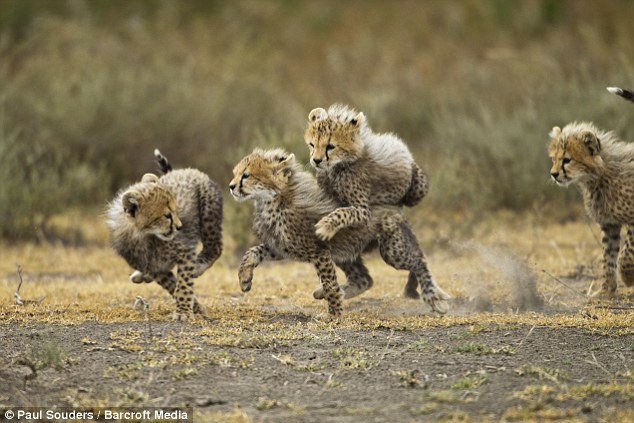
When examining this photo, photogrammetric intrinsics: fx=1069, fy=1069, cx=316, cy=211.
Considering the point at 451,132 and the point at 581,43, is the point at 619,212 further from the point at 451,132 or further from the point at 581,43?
the point at 581,43

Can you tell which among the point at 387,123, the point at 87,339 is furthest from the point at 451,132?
the point at 87,339

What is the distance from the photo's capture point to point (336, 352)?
5.12m

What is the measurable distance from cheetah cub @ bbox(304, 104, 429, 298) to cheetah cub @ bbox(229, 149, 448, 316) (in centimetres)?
9

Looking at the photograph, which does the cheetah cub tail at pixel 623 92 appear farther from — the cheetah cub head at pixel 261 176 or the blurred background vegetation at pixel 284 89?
the blurred background vegetation at pixel 284 89

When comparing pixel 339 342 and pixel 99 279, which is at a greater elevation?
pixel 99 279

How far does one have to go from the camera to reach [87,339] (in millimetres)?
5379

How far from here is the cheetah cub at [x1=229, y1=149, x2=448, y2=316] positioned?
19.8 ft

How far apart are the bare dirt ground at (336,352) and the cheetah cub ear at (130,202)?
607mm

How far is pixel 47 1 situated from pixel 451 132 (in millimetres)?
8285

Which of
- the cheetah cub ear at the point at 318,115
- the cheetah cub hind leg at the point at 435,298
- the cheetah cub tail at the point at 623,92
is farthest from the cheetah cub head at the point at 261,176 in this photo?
the cheetah cub tail at the point at 623,92

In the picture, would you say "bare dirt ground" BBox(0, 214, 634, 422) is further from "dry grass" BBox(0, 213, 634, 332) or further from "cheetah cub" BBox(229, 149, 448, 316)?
"cheetah cub" BBox(229, 149, 448, 316)

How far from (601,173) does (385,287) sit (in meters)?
1.74

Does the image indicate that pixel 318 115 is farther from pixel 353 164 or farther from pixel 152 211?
pixel 152 211

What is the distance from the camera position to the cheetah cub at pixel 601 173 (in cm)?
655
